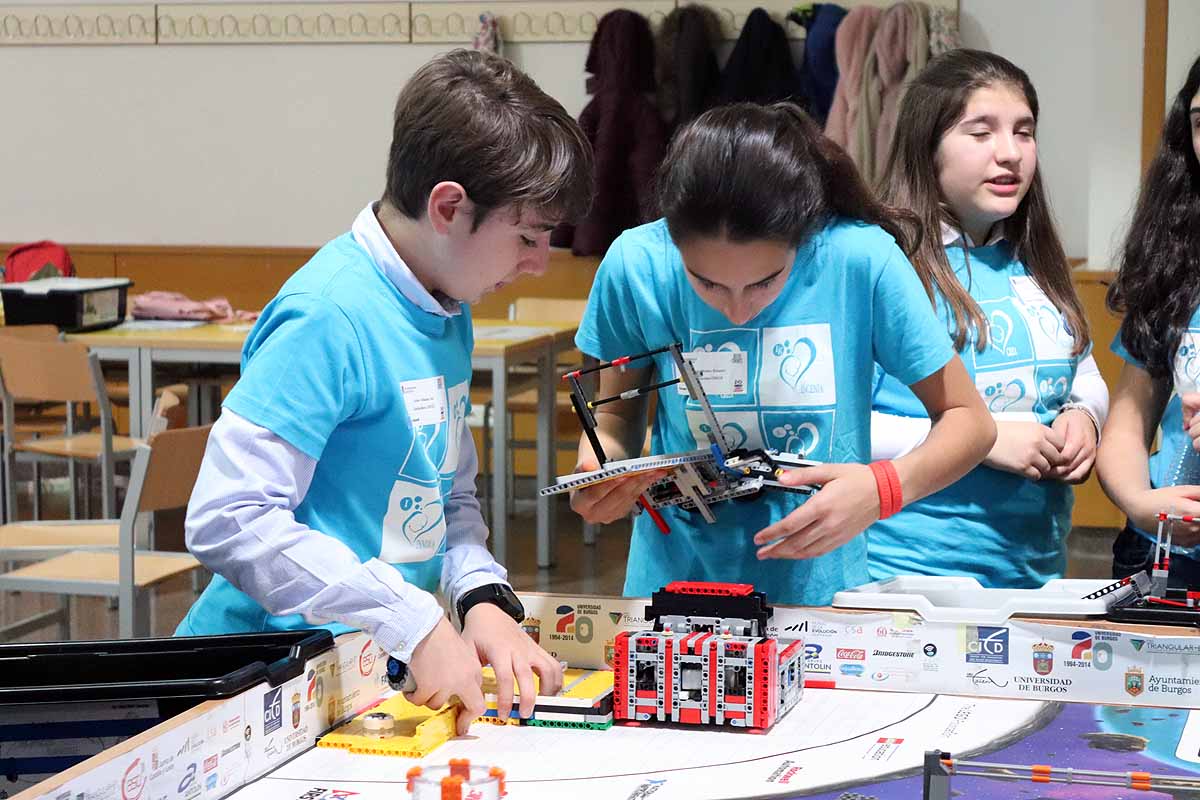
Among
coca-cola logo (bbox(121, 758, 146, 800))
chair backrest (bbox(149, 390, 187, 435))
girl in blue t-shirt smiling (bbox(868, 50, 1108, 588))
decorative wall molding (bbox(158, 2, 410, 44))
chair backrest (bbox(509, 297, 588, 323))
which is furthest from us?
decorative wall molding (bbox(158, 2, 410, 44))

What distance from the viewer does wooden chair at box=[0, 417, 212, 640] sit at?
3.09 m

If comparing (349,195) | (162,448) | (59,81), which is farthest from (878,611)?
(59,81)

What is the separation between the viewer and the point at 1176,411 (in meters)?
1.99

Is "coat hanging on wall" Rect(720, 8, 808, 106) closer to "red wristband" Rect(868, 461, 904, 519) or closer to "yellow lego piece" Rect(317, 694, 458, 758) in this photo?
"red wristband" Rect(868, 461, 904, 519)

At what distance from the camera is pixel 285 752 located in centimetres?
130

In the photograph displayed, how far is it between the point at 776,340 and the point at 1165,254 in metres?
0.74

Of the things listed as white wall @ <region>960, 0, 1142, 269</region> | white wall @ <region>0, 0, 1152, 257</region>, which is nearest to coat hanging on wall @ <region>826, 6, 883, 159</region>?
white wall @ <region>960, 0, 1142, 269</region>

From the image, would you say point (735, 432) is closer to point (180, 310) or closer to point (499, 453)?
point (499, 453)

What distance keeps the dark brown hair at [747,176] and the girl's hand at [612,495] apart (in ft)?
0.91

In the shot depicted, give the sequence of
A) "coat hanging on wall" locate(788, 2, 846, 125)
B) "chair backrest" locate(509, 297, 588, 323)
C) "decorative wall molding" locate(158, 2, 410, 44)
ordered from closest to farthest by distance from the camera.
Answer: "chair backrest" locate(509, 297, 588, 323) < "coat hanging on wall" locate(788, 2, 846, 125) < "decorative wall molding" locate(158, 2, 410, 44)

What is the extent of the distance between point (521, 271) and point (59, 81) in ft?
21.0

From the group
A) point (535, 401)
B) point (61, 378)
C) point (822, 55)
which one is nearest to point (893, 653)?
point (61, 378)

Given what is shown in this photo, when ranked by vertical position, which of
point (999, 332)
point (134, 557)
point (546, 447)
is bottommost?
point (134, 557)

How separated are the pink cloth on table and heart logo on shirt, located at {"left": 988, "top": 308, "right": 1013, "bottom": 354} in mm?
3939
